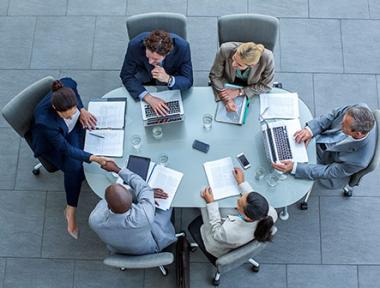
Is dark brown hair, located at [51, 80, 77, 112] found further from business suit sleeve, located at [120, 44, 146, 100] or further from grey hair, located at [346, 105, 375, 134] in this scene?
grey hair, located at [346, 105, 375, 134]

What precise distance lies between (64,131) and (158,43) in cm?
88

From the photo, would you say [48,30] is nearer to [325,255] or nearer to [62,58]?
[62,58]

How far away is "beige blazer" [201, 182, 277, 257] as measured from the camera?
2.69m

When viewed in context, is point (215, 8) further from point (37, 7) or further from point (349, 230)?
point (349, 230)

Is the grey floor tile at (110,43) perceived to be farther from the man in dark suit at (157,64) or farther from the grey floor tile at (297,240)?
the grey floor tile at (297,240)

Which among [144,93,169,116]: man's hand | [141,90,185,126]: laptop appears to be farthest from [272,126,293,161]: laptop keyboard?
[144,93,169,116]: man's hand

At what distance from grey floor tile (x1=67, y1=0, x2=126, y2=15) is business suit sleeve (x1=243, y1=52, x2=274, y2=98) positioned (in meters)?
1.78

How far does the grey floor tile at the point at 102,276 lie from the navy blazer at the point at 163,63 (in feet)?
4.62

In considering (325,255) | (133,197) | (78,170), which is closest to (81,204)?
(78,170)

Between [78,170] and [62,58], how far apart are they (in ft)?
4.59

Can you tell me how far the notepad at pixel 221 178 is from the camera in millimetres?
2893

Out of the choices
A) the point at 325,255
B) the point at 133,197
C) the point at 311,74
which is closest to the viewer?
the point at 133,197

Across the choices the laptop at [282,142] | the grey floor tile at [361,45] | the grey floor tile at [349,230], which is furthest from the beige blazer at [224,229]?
the grey floor tile at [361,45]

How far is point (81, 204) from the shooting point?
3715 millimetres
